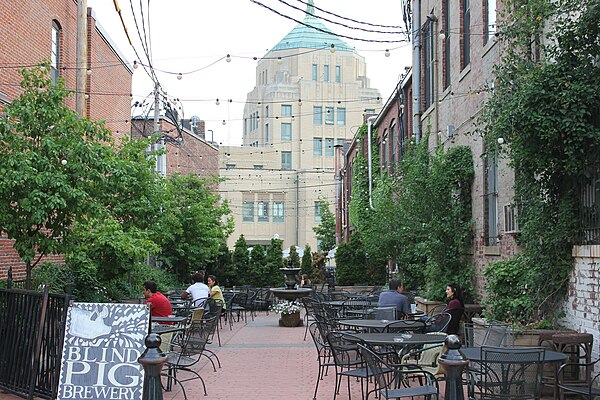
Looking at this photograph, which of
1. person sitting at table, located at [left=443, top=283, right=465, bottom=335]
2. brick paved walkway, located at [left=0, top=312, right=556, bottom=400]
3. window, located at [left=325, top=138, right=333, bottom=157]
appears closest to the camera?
brick paved walkway, located at [left=0, top=312, right=556, bottom=400]

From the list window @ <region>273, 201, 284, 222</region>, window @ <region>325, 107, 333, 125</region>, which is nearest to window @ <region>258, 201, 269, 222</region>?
window @ <region>273, 201, 284, 222</region>

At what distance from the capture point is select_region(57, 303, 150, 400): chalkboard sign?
823cm

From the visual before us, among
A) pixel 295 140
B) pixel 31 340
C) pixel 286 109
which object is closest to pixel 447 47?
pixel 31 340

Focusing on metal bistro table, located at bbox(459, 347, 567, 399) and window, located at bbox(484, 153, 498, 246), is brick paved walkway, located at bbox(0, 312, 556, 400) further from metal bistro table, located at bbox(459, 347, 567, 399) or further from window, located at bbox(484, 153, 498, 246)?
window, located at bbox(484, 153, 498, 246)

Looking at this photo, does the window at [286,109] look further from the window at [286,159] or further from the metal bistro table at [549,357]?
the metal bistro table at [549,357]

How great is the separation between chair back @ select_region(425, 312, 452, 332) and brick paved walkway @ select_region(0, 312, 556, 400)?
104 cm

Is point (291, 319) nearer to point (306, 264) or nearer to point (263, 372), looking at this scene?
point (263, 372)

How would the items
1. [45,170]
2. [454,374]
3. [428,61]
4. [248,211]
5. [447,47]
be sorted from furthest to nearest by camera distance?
[248,211] < [428,61] < [447,47] < [45,170] < [454,374]

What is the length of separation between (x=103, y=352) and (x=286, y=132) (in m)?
65.8

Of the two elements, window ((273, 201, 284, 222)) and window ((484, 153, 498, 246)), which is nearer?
window ((484, 153, 498, 246))

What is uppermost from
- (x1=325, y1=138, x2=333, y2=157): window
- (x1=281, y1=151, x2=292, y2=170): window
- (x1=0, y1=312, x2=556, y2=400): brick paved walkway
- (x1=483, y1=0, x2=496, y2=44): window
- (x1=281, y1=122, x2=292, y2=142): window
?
(x1=281, y1=122, x2=292, y2=142): window

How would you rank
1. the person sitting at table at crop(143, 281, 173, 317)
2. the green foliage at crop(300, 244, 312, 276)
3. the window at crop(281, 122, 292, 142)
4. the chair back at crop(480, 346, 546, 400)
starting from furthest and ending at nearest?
the window at crop(281, 122, 292, 142)
the green foliage at crop(300, 244, 312, 276)
the person sitting at table at crop(143, 281, 173, 317)
the chair back at crop(480, 346, 546, 400)

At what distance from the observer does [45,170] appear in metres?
11.6

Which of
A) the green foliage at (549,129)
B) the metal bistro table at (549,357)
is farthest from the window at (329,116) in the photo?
the metal bistro table at (549,357)
